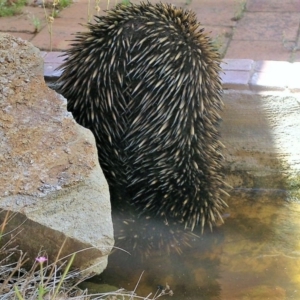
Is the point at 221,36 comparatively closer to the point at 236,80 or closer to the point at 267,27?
the point at 267,27

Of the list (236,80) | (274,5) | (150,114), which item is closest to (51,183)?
(150,114)

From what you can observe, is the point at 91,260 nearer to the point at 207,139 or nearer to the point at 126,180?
the point at 126,180

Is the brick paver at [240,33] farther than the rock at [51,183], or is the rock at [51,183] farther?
the brick paver at [240,33]

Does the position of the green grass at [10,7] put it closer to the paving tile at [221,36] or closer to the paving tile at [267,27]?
the paving tile at [221,36]

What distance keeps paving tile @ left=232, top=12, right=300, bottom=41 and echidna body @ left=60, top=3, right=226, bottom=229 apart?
4.86ft

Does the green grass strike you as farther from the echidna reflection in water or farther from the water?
the water

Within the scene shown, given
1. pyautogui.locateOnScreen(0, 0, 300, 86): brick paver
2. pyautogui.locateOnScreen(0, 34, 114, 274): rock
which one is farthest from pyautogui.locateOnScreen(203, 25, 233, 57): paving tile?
pyautogui.locateOnScreen(0, 34, 114, 274): rock

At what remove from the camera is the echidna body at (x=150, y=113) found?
316 cm

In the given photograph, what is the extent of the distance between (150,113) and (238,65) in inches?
37.2

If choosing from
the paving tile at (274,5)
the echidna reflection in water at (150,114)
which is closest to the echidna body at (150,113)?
the echidna reflection in water at (150,114)

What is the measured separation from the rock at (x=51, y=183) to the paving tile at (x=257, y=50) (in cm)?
180

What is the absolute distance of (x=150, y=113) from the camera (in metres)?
3.15

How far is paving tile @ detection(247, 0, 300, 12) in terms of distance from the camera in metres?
5.15

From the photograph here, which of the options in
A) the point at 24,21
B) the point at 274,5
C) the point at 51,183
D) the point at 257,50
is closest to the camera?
the point at 51,183
